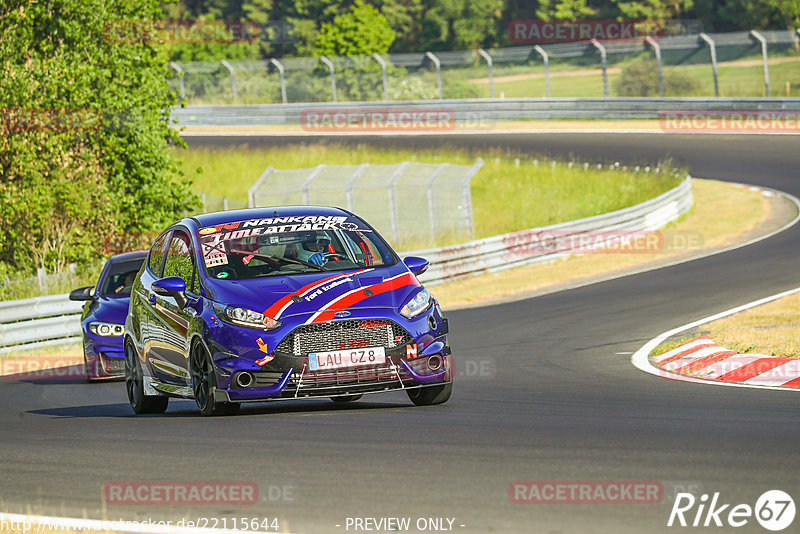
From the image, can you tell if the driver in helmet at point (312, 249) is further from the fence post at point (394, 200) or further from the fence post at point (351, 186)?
the fence post at point (394, 200)

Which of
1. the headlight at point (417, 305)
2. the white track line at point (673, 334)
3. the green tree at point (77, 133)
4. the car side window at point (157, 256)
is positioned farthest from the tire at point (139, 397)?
the green tree at point (77, 133)

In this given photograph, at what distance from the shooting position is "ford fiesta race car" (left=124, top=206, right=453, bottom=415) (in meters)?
9.27

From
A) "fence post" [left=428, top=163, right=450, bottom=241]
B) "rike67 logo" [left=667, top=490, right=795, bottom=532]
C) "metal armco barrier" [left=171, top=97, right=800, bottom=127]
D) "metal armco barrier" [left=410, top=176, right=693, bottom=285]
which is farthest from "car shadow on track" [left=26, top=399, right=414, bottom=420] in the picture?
"metal armco barrier" [left=171, top=97, right=800, bottom=127]

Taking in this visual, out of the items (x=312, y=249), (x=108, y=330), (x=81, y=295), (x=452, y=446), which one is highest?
(x=312, y=249)

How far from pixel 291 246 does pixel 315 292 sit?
1.09 meters

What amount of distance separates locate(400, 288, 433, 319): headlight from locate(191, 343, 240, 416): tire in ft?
4.95

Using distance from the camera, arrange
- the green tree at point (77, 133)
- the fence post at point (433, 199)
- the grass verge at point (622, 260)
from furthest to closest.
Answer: the fence post at point (433, 199)
the green tree at point (77, 133)
the grass verge at point (622, 260)

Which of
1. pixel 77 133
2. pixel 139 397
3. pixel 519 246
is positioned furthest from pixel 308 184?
pixel 139 397

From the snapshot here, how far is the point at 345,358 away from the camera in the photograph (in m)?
9.30

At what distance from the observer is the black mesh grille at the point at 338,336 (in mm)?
9258

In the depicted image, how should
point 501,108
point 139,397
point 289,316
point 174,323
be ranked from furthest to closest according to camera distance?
point 501,108
point 139,397
point 174,323
point 289,316

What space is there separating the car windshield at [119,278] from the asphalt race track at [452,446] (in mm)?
1468

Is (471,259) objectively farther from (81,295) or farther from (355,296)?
(355,296)

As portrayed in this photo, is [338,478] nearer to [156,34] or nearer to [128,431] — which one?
[128,431]
